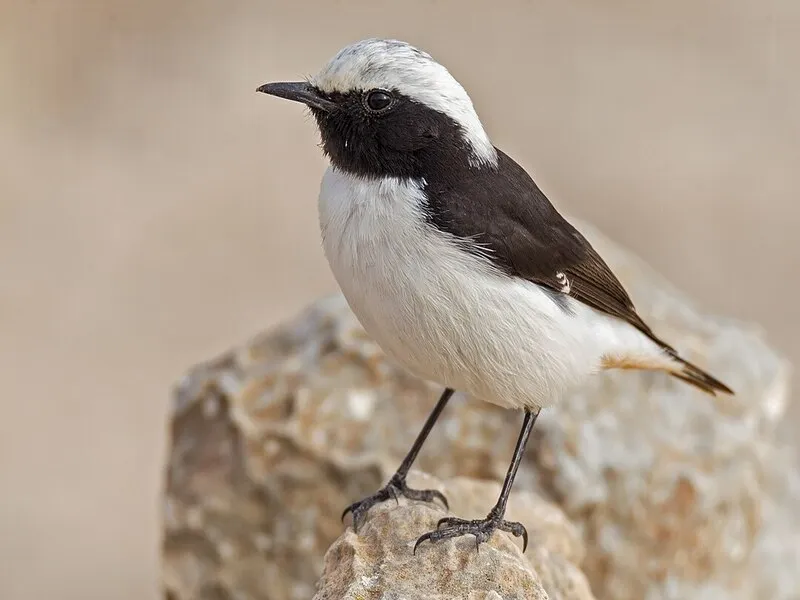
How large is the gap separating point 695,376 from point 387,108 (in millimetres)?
2093

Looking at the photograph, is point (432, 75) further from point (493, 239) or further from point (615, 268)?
point (615, 268)

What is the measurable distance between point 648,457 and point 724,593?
3.01 feet

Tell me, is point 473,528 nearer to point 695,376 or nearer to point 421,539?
point 421,539

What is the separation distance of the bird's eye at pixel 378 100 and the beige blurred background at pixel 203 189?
5.94 metres

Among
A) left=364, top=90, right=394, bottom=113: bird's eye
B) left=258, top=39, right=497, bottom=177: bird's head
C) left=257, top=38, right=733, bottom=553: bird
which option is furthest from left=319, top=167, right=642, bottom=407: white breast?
left=364, top=90, right=394, bottom=113: bird's eye

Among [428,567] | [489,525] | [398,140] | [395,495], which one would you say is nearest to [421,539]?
[428,567]

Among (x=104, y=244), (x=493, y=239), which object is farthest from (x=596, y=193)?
(x=493, y=239)

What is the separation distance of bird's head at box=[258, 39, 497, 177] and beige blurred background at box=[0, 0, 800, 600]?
5830 mm

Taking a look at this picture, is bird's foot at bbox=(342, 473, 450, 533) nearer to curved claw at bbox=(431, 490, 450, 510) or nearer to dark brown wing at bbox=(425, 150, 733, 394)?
curved claw at bbox=(431, 490, 450, 510)

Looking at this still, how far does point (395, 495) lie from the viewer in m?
5.79

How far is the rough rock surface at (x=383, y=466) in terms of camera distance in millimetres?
6793

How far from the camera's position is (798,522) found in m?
7.95

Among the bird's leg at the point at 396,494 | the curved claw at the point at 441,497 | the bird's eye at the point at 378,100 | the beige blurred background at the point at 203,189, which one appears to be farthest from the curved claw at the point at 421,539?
the beige blurred background at the point at 203,189

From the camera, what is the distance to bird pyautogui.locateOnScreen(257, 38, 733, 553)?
4.95 m
